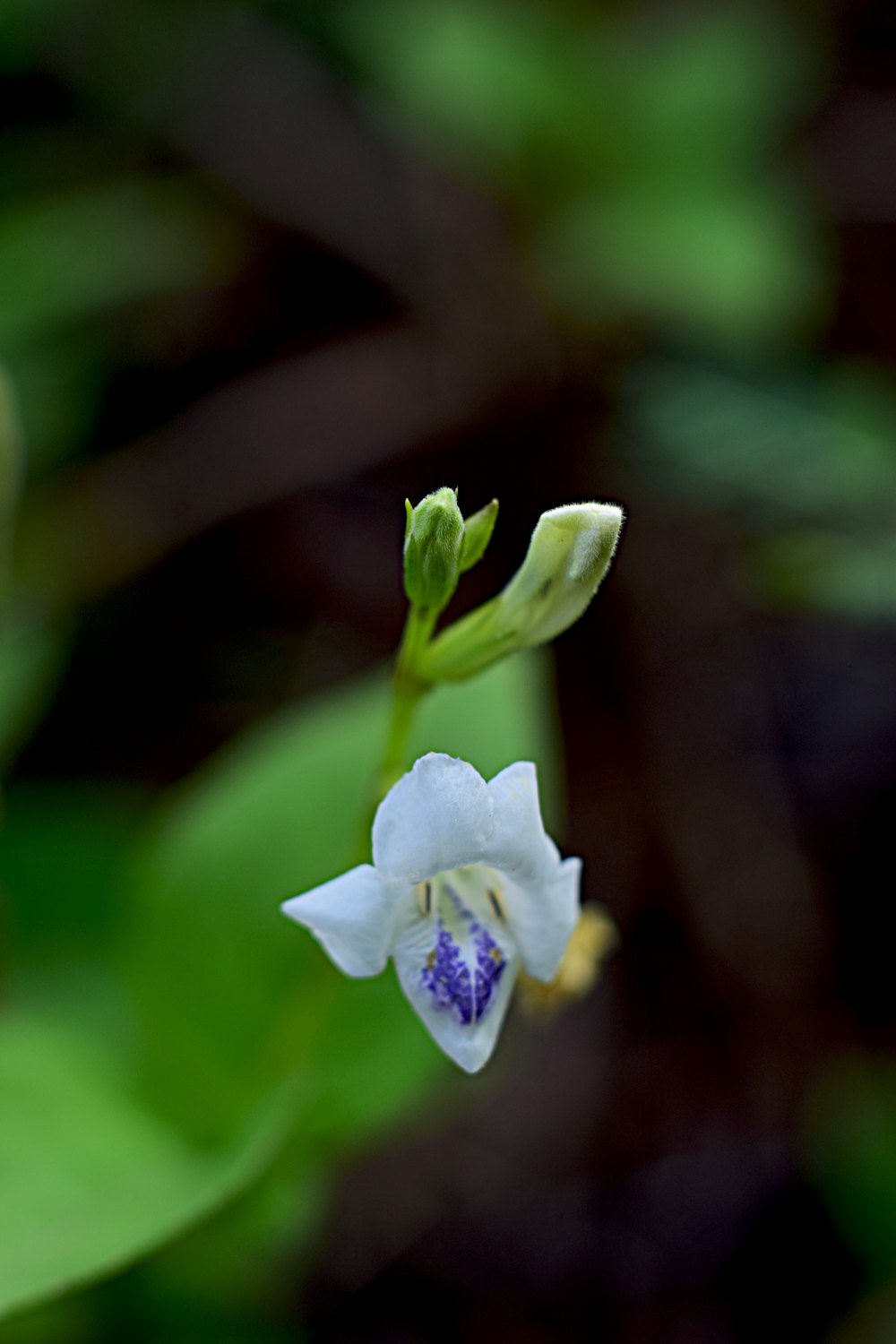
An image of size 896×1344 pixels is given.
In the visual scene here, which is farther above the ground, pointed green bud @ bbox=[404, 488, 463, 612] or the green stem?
pointed green bud @ bbox=[404, 488, 463, 612]

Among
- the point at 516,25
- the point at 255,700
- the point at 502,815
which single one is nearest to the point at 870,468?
the point at 255,700

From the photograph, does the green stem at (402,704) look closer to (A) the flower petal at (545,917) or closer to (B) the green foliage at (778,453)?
(A) the flower petal at (545,917)

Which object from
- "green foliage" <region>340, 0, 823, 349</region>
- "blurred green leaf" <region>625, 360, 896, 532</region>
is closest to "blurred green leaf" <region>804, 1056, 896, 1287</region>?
"blurred green leaf" <region>625, 360, 896, 532</region>

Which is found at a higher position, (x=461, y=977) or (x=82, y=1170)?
(x=461, y=977)

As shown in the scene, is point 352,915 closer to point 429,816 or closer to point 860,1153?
point 429,816

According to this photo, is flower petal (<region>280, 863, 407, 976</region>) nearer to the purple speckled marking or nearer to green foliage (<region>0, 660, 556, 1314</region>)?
the purple speckled marking

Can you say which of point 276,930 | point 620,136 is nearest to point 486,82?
point 620,136
